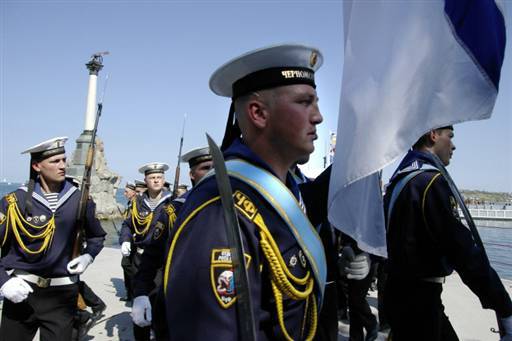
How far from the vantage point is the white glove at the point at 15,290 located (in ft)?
11.0

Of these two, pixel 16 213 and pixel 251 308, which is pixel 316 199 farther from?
pixel 16 213

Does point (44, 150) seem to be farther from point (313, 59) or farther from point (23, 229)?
point (313, 59)

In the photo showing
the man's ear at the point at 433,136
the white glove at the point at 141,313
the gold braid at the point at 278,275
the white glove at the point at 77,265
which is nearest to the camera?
the gold braid at the point at 278,275

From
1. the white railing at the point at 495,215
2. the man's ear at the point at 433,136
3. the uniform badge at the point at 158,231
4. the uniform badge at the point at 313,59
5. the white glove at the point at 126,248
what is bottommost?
the white railing at the point at 495,215

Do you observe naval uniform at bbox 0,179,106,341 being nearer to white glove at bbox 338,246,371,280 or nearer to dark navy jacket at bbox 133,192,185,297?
dark navy jacket at bbox 133,192,185,297

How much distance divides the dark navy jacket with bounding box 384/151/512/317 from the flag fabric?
1.48 m

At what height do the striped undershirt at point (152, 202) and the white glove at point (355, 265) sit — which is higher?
the striped undershirt at point (152, 202)

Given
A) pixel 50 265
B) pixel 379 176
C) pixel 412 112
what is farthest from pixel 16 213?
pixel 412 112

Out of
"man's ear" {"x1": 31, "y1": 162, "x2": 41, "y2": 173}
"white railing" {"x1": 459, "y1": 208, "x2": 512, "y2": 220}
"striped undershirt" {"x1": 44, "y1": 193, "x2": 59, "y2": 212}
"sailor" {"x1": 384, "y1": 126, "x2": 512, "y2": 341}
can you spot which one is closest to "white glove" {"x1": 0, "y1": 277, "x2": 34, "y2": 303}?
"striped undershirt" {"x1": 44, "y1": 193, "x2": 59, "y2": 212}

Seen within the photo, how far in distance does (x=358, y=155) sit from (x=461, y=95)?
0.55 metres

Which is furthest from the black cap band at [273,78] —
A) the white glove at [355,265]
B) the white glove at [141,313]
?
the white glove at [141,313]

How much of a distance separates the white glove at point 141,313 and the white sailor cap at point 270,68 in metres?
2.18

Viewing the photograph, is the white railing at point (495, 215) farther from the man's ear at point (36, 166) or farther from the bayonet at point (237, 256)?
the bayonet at point (237, 256)

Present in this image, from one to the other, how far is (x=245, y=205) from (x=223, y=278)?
0.30 m
